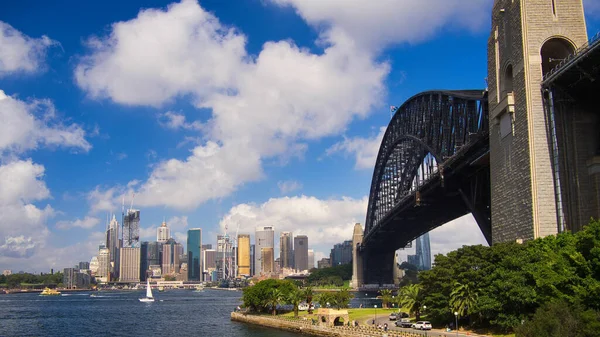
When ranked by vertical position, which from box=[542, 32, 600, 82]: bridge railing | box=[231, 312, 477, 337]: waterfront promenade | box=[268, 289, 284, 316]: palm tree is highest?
box=[542, 32, 600, 82]: bridge railing

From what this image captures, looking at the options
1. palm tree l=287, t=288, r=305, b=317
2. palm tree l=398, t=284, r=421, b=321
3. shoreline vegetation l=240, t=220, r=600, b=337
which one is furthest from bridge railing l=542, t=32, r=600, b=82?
palm tree l=287, t=288, r=305, b=317

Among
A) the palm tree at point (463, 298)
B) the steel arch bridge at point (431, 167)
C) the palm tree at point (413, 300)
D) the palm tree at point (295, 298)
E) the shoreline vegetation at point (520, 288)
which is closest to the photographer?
the shoreline vegetation at point (520, 288)

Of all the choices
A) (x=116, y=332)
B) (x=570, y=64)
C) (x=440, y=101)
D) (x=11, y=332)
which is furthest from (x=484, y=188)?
(x=11, y=332)

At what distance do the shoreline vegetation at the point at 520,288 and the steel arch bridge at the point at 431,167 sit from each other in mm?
16834

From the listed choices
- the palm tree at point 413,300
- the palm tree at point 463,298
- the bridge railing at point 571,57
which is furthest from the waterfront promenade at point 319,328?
the bridge railing at point 571,57

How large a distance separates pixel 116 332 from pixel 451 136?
6406 cm

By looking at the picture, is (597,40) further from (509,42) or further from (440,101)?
(440,101)

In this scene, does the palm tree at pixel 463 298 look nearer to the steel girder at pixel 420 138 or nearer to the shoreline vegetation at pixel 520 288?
the shoreline vegetation at pixel 520 288

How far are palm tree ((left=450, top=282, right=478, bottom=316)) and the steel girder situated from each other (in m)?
24.9

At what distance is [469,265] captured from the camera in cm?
6375

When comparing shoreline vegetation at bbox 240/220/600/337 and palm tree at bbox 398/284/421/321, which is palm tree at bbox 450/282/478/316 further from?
palm tree at bbox 398/284/421/321

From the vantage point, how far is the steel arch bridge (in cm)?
8706

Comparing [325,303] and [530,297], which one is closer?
[530,297]

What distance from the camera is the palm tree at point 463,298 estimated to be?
2392 inches
